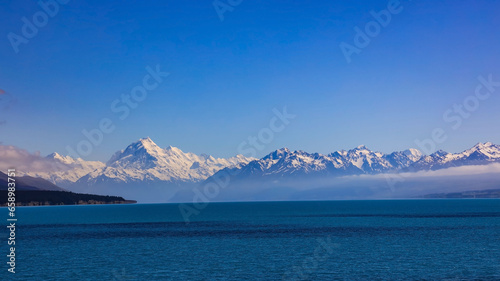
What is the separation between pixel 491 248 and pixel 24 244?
9551 cm

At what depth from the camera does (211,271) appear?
2785 inches

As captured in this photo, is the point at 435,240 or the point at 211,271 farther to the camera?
the point at 435,240

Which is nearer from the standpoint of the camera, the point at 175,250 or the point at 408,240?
the point at 175,250

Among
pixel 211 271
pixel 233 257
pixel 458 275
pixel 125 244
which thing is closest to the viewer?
pixel 458 275

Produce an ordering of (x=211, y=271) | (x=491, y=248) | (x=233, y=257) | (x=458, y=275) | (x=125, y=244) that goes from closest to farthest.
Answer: (x=458, y=275) → (x=211, y=271) → (x=233, y=257) → (x=491, y=248) → (x=125, y=244)

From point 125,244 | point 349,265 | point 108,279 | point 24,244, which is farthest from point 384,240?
point 24,244

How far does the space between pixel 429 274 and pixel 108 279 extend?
4282 centimetres

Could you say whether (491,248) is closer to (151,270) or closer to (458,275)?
(458,275)

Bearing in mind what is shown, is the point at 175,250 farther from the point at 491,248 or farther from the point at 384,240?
the point at 491,248

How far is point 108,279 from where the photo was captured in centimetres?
6525

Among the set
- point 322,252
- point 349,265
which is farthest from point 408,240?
point 349,265

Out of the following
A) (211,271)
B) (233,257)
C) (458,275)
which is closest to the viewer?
(458,275)

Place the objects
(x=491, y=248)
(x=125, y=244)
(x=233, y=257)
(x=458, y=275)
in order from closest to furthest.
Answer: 1. (x=458, y=275)
2. (x=233, y=257)
3. (x=491, y=248)
4. (x=125, y=244)

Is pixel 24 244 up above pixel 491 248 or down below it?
above
